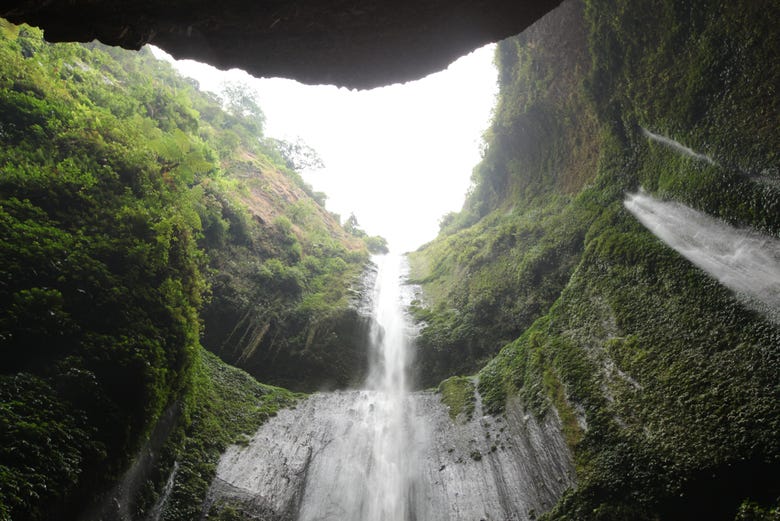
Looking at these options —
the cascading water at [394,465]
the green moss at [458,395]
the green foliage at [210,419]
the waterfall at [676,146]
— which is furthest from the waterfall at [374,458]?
the waterfall at [676,146]

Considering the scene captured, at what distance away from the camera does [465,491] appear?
868cm

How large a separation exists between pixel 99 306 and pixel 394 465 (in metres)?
7.87

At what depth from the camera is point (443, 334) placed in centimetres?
1520

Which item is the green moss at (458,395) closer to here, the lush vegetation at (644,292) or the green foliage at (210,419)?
the lush vegetation at (644,292)

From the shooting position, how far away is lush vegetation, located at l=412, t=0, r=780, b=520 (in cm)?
586

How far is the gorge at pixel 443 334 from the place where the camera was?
5.59 meters

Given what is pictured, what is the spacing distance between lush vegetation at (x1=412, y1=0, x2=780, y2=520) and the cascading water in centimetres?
80

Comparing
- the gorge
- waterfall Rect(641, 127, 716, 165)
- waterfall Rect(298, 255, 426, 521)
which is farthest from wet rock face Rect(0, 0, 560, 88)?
waterfall Rect(298, 255, 426, 521)

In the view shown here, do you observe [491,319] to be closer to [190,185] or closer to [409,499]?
[409,499]

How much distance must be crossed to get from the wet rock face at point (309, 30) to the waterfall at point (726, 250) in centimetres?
571

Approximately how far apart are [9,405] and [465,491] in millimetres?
8361

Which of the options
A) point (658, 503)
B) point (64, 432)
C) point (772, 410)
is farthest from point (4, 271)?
point (772, 410)

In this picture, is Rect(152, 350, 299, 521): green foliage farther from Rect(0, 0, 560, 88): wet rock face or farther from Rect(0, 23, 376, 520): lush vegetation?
Rect(0, 0, 560, 88): wet rock face

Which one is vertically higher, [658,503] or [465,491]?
[465,491]
